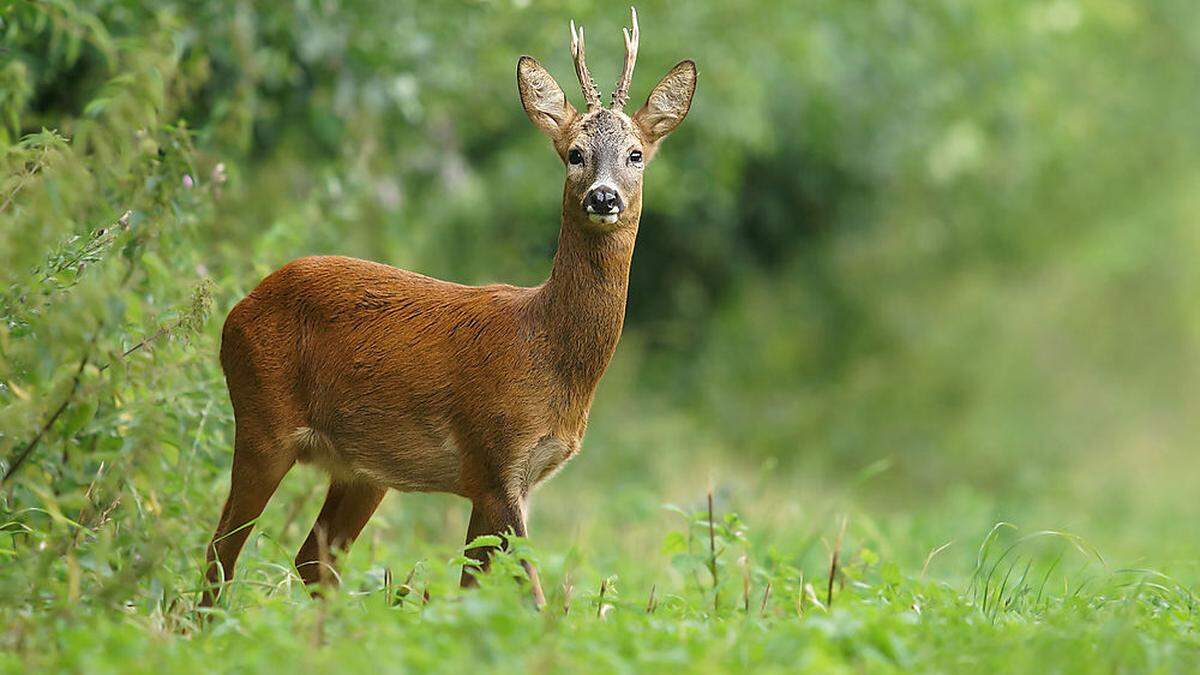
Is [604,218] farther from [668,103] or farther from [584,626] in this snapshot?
[584,626]

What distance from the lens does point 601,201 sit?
199 inches

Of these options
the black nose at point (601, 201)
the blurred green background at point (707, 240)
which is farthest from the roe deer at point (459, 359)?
the blurred green background at point (707, 240)

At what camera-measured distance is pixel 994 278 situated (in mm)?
19484

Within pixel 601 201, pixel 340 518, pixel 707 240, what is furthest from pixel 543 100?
pixel 707 240

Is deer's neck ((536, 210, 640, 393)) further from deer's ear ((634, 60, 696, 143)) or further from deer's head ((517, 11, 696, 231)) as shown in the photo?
deer's ear ((634, 60, 696, 143))

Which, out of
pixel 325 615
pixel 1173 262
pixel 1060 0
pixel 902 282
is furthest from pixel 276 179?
pixel 1173 262

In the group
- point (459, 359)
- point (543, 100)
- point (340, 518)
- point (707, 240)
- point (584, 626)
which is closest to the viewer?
point (584, 626)

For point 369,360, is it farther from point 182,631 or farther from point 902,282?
point 902,282

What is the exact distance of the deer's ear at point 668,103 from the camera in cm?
551

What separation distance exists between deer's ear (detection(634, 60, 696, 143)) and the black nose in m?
0.51

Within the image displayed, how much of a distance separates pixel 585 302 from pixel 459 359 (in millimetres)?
474

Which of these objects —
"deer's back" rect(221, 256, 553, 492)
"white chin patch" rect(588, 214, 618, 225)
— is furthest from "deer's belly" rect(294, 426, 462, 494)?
"white chin patch" rect(588, 214, 618, 225)

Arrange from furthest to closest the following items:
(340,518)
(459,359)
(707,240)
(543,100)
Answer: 1. (707,240)
2. (340,518)
3. (543,100)
4. (459,359)

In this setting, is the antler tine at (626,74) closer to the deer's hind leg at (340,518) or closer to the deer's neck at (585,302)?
the deer's neck at (585,302)
